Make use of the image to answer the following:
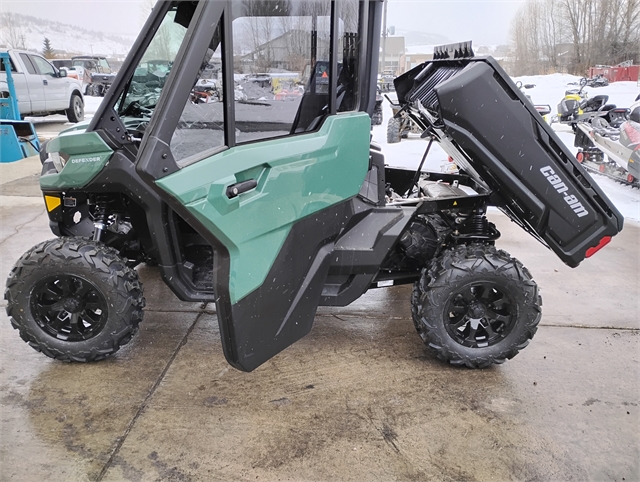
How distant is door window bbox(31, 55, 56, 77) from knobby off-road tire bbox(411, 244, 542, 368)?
1456 centimetres

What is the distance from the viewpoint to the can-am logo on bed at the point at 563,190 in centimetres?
300

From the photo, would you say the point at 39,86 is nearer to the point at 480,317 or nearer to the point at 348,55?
the point at 348,55

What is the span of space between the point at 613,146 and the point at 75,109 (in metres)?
14.5

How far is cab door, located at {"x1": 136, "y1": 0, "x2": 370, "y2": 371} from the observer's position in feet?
7.32

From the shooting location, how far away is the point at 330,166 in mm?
2746

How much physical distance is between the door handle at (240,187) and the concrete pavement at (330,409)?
1.26 m

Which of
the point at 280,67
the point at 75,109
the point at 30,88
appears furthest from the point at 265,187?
the point at 75,109

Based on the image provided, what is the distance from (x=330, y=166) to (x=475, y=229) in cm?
136

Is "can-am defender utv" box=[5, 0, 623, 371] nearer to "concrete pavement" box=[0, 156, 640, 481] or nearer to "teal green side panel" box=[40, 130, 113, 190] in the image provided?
"teal green side panel" box=[40, 130, 113, 190]

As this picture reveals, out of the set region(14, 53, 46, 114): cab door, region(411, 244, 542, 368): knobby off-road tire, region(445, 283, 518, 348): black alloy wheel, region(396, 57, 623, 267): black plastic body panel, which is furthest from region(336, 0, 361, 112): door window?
region(14, 53, 46, 114): cab door

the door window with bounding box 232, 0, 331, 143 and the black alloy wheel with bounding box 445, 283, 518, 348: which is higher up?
the door window with bounding box 232, 0, 331, 143

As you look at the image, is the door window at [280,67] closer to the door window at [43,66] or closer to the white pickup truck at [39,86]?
the white pickup truck at [39,86]

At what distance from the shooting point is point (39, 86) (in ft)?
45.2

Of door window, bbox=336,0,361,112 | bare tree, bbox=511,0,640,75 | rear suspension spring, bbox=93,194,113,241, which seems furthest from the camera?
bare tree, bbox=511,0,640,75
